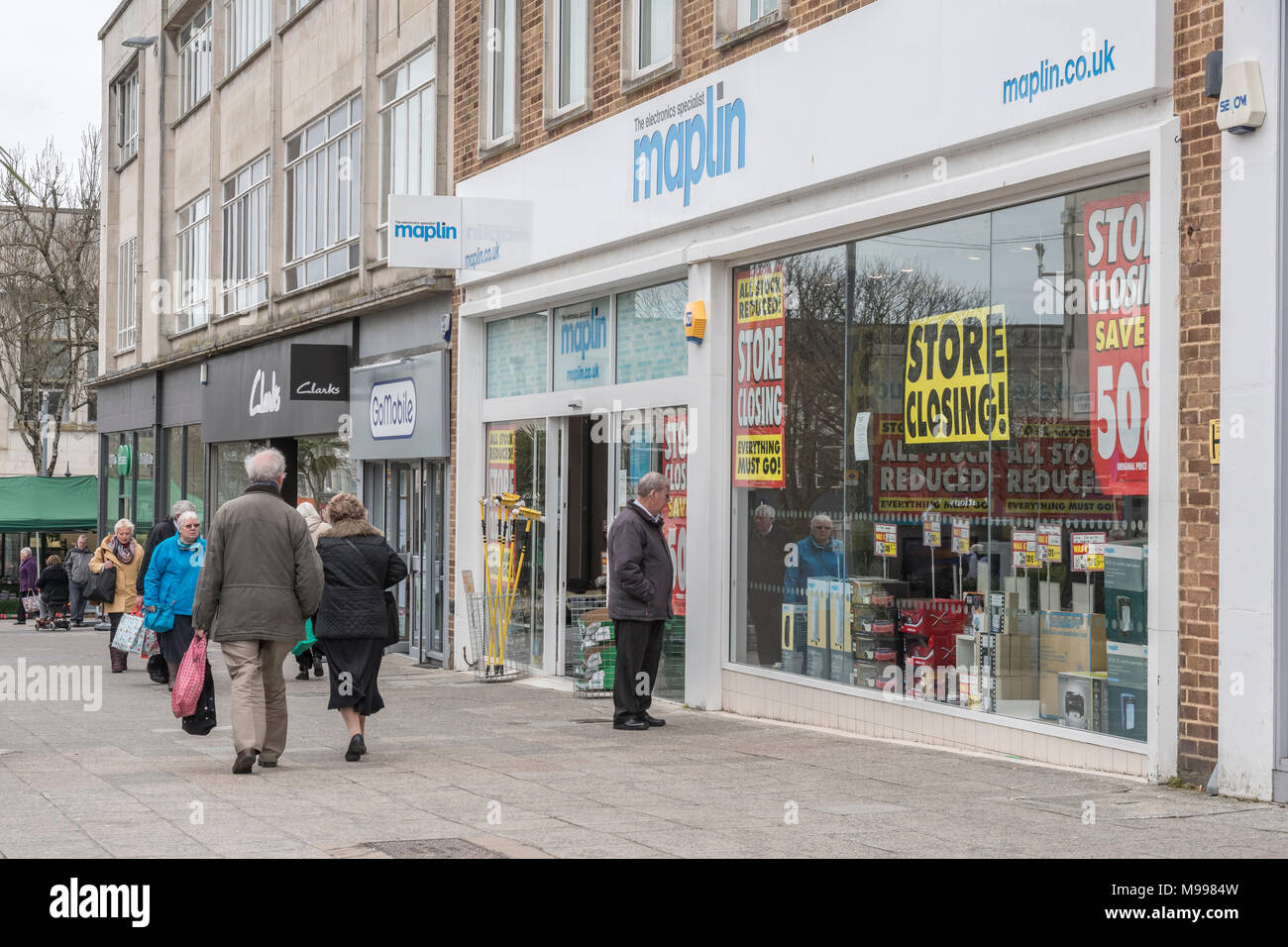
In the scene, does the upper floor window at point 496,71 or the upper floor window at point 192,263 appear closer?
the upper floor window at point 496,71

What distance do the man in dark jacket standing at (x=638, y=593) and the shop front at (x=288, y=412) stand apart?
287 inches

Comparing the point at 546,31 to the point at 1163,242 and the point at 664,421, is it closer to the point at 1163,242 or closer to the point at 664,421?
the point at 664,421

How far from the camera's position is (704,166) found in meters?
13.0

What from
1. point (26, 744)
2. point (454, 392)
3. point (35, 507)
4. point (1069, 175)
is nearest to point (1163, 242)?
point (1069, 175)

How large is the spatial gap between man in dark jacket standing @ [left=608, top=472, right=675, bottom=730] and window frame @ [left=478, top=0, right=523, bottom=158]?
20.5ft

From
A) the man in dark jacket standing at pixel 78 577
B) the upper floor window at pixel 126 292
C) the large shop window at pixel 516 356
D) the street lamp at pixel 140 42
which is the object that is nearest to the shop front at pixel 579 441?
the large shop window at pixel 516 356

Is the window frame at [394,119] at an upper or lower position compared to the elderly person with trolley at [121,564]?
upper

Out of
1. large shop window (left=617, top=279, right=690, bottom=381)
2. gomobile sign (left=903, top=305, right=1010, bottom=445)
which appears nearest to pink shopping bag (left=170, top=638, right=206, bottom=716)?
gomobile sign (left=903, top=305, right=1010, bottom=445)

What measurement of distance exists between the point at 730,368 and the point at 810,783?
4.77 meters

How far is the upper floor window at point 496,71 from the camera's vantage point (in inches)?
662

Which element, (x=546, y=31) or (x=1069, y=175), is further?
(x=546, y=31)

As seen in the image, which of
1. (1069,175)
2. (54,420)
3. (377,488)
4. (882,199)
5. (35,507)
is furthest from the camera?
(54,420)

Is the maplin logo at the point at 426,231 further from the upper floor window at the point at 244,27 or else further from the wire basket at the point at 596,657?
the upper floor window at the point at 244,27

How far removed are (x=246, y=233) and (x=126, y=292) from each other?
30.1 feet
